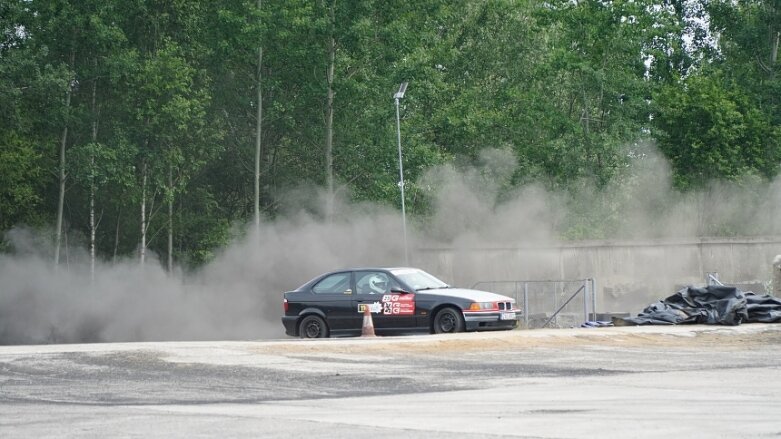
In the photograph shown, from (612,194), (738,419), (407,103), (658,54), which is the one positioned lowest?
(738,419)

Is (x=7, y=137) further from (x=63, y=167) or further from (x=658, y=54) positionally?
(x=658, y=54)

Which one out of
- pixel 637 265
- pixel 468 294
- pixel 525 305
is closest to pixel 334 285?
pixel 468 294

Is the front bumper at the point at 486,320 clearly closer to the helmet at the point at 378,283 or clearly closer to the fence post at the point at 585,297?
the helmet at the point at 378,283

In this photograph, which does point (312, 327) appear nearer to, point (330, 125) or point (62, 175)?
point (330, 125)

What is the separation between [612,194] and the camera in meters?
49.8

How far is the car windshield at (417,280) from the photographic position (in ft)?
82.3

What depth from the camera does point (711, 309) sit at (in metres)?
26.1

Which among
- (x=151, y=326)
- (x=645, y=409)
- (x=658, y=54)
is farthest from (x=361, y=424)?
(x=658, y=54)

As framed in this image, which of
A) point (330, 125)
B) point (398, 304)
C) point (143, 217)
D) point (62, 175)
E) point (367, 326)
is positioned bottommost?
point (367, 326)

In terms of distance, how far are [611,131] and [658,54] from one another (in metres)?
6.17

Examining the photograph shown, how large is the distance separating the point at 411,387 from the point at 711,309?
13.0 m

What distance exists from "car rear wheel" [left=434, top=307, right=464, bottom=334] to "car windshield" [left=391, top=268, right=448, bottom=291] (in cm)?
84

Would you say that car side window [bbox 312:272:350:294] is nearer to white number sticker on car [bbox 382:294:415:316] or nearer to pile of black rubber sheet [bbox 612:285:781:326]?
white number sticker on car [bbox 382:294:415:316]

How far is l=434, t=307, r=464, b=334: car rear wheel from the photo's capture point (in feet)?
78.7
